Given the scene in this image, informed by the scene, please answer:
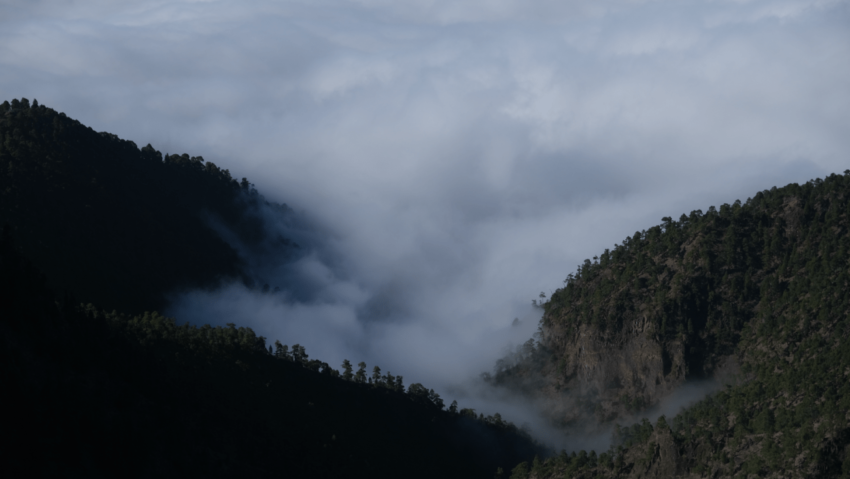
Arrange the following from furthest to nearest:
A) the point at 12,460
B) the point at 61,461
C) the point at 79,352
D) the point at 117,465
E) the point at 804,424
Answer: the point at 804,424, the point at 79,352, the point at 117,465, the point at 61,461, the point at 12,460

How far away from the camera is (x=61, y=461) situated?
157m

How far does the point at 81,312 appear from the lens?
650ft

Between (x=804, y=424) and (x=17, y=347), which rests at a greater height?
(x=804, y=424)

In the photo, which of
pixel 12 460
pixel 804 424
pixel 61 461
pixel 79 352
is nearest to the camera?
pixel 12 460

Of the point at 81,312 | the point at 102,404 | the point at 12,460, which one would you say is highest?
the point at 81,312

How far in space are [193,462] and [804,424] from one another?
4349 inches

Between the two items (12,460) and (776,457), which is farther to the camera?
(776,457)

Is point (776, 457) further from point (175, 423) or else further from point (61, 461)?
point (61, 461)

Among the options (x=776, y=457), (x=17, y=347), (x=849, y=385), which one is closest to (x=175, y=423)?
(x=17, y=347)

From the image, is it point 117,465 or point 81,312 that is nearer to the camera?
point 117,465

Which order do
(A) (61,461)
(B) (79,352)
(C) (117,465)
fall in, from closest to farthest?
(A) (61,461) → (C) (117,465) → (B) (79,352)

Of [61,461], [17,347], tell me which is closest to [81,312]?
[17,347]

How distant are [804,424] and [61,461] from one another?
128255 millimetres

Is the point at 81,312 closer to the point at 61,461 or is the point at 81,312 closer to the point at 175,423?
the point at 175,423
